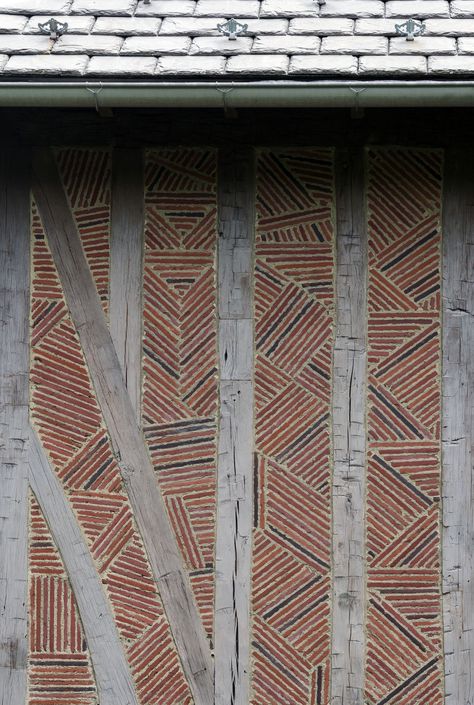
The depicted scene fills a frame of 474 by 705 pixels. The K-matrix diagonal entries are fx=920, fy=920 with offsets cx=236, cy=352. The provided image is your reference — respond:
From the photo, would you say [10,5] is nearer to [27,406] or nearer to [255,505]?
[27,406]

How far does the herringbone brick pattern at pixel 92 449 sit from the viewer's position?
157 inches

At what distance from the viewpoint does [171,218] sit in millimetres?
4156

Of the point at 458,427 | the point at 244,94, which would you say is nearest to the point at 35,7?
the point at 244,94

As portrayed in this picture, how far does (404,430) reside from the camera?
4.03 meters

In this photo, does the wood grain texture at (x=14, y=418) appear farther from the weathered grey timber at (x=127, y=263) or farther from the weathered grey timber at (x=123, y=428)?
the weathered grey timber at (x=127, y=263)

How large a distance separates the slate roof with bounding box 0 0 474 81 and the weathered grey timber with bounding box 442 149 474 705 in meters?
0.59

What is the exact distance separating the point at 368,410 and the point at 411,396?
7.8 inches

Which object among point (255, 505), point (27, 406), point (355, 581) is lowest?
point (355, 581)

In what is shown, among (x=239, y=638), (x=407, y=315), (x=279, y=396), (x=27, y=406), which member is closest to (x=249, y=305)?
(x=279, y=396)

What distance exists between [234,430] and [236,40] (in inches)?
65.0

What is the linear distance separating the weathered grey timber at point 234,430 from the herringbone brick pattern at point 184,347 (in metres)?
0.04

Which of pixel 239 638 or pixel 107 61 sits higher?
pixel 107 61

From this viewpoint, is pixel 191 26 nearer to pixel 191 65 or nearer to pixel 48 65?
pixel 191 65

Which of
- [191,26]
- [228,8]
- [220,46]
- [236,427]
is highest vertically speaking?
[228,8]
